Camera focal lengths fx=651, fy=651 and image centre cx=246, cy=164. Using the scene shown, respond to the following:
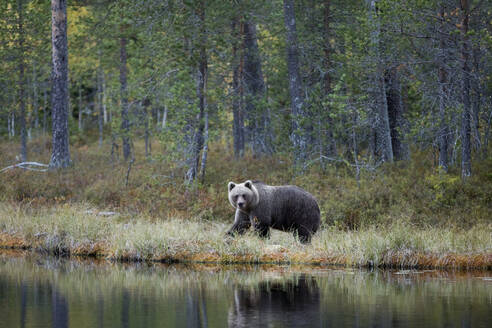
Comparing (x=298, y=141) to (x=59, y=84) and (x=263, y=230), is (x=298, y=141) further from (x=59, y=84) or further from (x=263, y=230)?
(x=59, y=84)

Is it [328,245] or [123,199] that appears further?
[123,199]

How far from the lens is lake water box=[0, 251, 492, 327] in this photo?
9.66 metres

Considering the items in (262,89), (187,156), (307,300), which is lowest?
(307,300)

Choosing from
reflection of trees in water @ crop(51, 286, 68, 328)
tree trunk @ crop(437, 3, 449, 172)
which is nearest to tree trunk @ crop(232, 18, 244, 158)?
tree trunk @ crop(437, 3, 449, 172)

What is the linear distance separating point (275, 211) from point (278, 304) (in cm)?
484

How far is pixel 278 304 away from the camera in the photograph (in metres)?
10.8

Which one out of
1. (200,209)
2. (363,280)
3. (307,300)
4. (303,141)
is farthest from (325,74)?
(307,300)

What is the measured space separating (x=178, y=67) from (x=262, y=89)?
18.7 feet

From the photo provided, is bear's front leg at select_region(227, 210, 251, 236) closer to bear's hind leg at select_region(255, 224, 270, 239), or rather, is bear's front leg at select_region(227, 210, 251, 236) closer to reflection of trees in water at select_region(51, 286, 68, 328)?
bear's hind leg at select_region(255, 224, 270, 239)

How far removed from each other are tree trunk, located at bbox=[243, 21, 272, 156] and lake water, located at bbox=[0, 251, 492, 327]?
11.6 meters

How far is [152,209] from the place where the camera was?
20.3 metres

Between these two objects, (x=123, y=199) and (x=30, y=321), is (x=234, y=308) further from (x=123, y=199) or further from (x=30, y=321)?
(x=123, y=199)

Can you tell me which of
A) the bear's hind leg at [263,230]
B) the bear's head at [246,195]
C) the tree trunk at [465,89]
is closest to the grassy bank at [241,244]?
the bear's hind leg at [263,230]

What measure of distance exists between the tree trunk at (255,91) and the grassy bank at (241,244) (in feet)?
27.8
